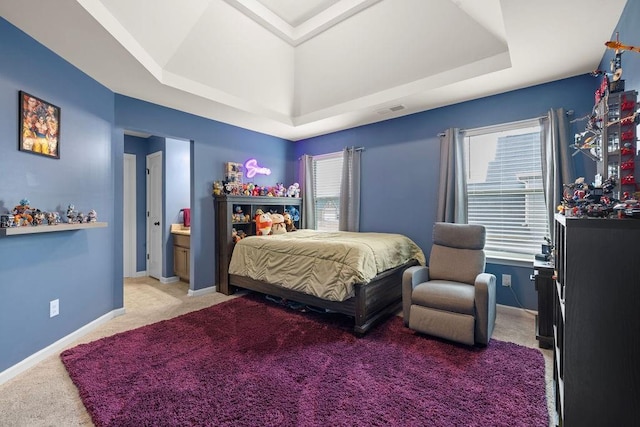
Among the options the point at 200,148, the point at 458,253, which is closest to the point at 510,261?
the point at 458,253

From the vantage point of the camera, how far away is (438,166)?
12.2ft

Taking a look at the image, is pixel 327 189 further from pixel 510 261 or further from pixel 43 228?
pixel 43 228

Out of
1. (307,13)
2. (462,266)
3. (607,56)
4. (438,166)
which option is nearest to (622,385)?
(462,266)

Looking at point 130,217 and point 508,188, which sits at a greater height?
point 508,188

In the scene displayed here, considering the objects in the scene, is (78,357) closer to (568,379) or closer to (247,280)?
(247,280)

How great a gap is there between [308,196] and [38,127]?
3.50 metres

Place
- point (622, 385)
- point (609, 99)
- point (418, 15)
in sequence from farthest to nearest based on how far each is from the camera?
1. point (418, 15)
2. point (609, 99)
3. point (622, 385)

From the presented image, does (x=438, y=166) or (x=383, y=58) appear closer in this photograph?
(x=383, y=58)

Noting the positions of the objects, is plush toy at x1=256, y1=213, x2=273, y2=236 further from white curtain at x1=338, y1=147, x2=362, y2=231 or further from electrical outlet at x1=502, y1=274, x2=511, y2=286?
electrical outlet at x1=502, y1=274, x2=511, y2=286

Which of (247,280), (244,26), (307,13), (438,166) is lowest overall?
(247,280)

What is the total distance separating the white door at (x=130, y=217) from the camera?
4926 millimetres

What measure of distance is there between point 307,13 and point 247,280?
332 cm

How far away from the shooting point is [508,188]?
3.31m

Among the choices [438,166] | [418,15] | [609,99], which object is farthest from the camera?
[438,166]
